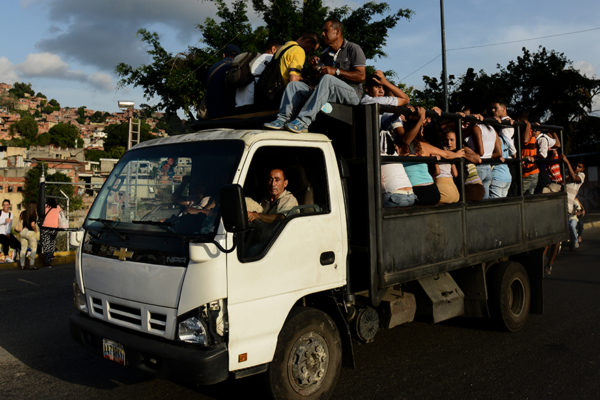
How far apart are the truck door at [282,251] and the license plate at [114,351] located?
31.2 inches

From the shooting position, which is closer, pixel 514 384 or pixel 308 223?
pixel 308 223

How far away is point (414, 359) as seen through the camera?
4766 millimetres

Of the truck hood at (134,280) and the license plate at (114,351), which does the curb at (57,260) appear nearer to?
the truck hood at (134,280)

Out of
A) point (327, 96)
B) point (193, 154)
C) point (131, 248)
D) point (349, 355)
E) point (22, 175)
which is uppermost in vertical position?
point (22, 175)

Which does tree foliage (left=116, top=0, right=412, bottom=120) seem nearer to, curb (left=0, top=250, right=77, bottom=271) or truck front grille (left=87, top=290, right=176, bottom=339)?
curb (left=0, top=250, right=77, bottom=271)

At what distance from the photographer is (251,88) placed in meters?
4.68

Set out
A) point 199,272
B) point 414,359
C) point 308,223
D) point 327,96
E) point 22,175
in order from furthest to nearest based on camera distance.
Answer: point 22,175
point 414,359
point 327,96
point 308,223
point 199,272

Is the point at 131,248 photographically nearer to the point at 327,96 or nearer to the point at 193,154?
the point at 193,154

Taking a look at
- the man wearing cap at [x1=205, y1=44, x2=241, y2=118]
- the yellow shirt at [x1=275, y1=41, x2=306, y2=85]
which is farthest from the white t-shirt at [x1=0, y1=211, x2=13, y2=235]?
the yellow shirt at [x1=275, y1=41, x2=306, y2=85]

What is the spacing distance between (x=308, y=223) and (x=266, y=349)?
36.6 inches

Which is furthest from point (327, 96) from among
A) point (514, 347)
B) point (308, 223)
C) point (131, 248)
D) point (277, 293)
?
point (514, 347)

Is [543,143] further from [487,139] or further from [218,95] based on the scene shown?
[218,95]

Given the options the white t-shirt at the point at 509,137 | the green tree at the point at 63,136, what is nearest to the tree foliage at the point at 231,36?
the white t-shirt at the point at 509,137

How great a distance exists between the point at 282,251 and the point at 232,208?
2.00 feet
